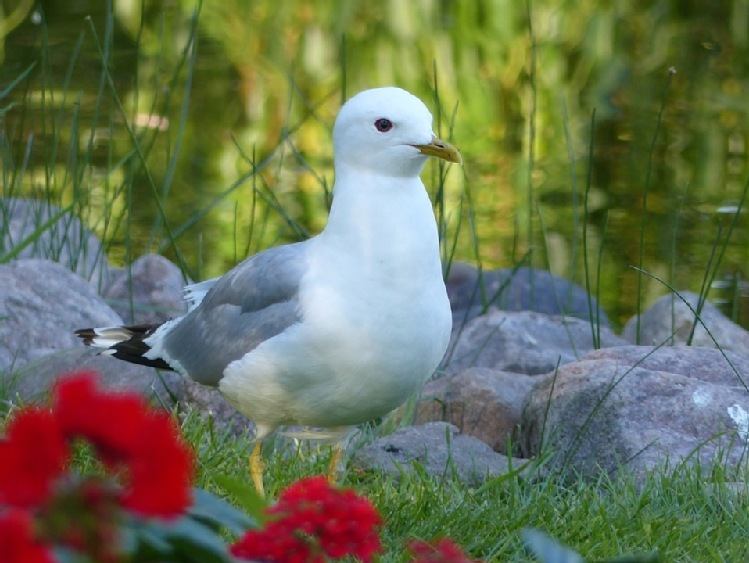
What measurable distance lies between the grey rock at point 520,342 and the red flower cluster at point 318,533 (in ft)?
11.5

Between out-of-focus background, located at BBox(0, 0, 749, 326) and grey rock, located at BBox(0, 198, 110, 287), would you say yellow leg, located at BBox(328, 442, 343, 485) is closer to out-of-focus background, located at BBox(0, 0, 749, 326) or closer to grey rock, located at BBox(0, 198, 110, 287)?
out-of-focus background, located at BBox(0, 0, 749, 326)

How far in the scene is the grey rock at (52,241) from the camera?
5382 mm

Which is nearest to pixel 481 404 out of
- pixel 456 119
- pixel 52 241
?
pixel 52 241

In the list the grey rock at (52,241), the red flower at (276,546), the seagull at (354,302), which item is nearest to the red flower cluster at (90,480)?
the red flower at (276,546)

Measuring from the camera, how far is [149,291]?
5.64m

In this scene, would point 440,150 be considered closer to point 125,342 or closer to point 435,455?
point 435,455

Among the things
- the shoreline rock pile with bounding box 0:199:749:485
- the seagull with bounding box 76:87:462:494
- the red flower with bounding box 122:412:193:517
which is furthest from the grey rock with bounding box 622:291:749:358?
the red flower with bounding box 122:412:193:517

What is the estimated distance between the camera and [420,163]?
349 centimetres

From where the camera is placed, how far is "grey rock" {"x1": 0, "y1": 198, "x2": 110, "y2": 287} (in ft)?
17.7

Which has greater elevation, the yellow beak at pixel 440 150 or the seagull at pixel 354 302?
the yellow beak at pixel 440 150

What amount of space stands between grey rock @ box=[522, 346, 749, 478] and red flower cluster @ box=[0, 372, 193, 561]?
2589mm

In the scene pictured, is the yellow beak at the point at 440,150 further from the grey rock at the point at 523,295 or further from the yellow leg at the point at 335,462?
the grey rock at the point at 523,295

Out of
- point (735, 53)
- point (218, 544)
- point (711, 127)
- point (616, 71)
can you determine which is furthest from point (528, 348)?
point (735, 53)

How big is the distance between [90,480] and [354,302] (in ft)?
6.76
